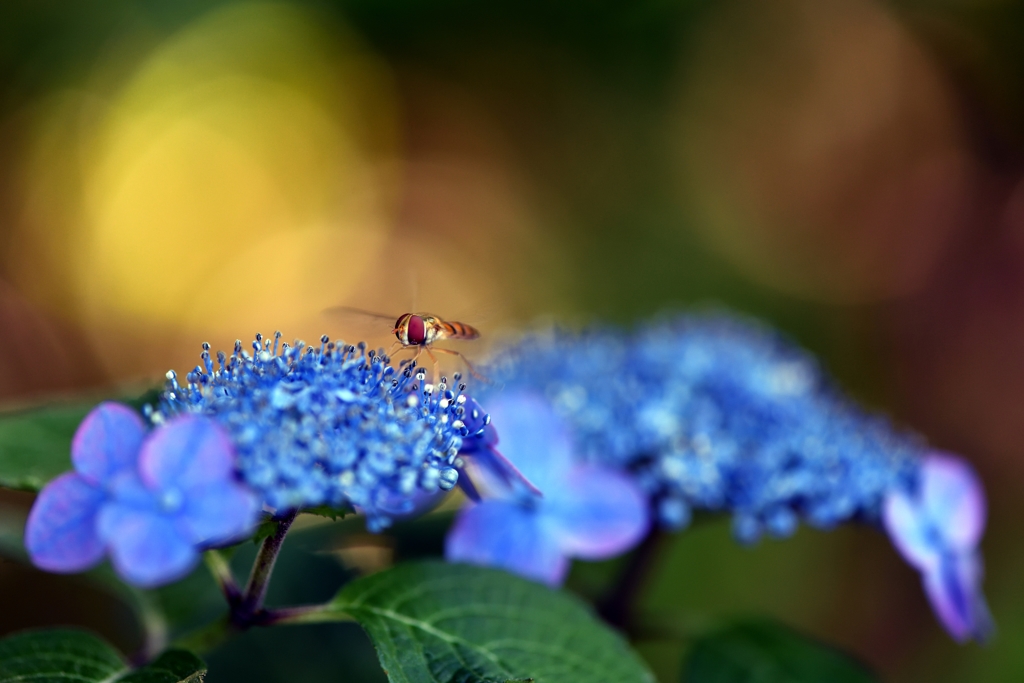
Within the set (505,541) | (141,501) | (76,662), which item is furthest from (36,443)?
(505,541)

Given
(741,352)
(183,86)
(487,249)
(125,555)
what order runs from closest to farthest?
(125,555), (741,352), (183,86), (487,249)

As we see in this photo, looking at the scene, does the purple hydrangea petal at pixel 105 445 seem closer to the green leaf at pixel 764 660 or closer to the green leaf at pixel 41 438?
the green leaf at pixel 41 438

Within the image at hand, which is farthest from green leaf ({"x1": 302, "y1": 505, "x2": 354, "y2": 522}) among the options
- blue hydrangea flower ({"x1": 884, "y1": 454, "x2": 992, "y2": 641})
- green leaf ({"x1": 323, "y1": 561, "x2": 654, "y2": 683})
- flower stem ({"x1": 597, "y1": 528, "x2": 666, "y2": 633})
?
blue hydrangea flower ({"x1": 884, "y1": 454, "x2": 992, "y2": 641})

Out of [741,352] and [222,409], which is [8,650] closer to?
[222,409]

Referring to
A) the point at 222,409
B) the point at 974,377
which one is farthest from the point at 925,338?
the point at 222,409

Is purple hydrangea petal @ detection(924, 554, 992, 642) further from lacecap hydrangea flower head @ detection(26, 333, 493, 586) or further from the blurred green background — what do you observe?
the blurred green background

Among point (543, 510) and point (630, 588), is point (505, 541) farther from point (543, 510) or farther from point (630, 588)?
point (630, 588)
